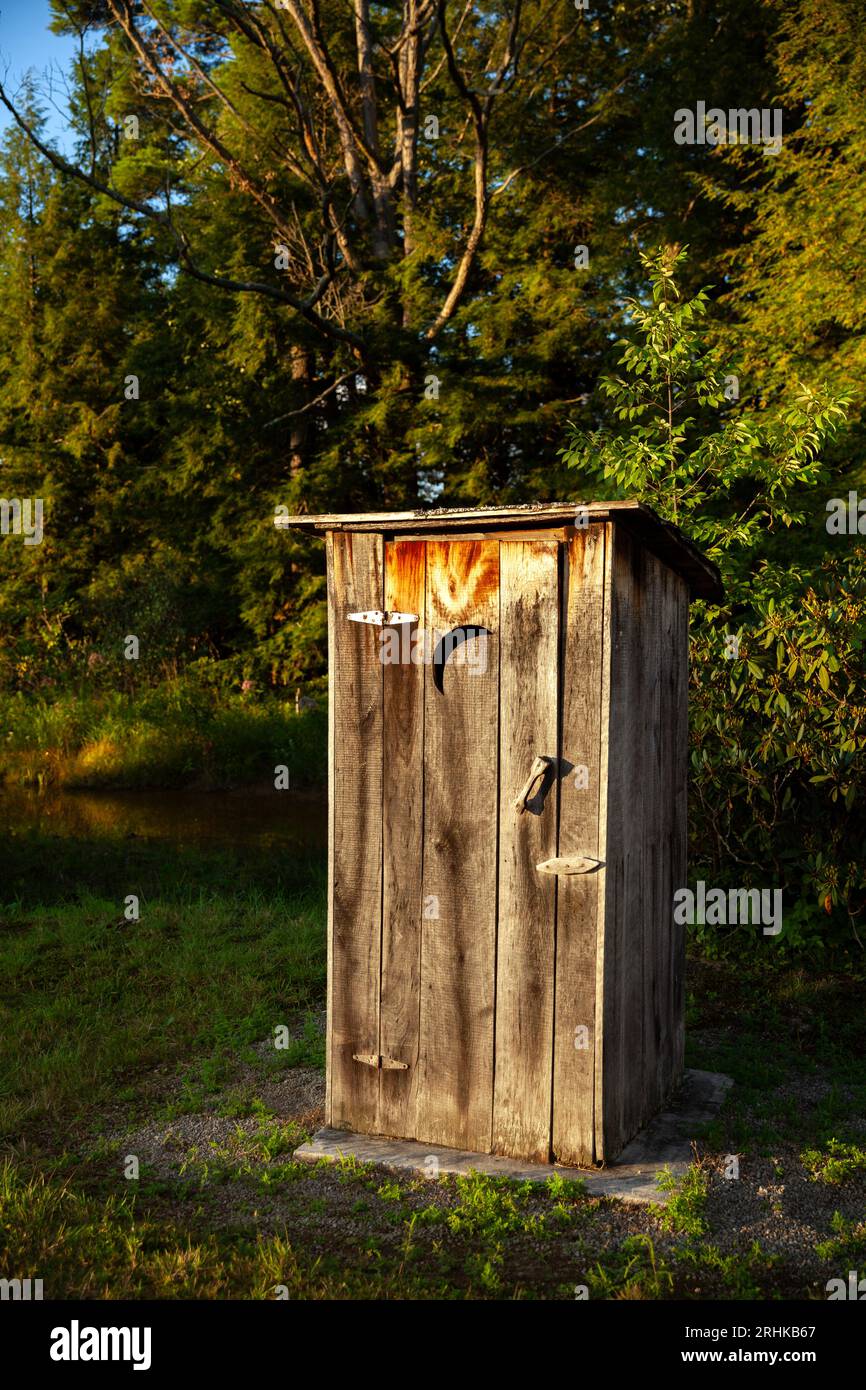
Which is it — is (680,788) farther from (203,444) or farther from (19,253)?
(19,253)

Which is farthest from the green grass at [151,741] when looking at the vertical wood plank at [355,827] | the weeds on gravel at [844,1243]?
the weeds on gravel at [844,1243]

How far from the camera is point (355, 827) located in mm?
4789

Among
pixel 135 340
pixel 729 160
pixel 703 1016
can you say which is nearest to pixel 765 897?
pixel 703 1016

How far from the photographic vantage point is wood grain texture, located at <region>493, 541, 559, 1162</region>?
443 centimetres

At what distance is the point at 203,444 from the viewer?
1870 cm

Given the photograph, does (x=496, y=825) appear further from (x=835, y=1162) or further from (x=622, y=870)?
(x=835, y=1162)

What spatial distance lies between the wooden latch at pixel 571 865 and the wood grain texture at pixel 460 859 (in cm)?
23

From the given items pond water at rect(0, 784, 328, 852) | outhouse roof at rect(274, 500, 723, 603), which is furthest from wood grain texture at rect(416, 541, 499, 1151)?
pond water at rect(0, 784, 328, 852)

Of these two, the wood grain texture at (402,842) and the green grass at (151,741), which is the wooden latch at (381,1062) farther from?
the green grass at (151,741)

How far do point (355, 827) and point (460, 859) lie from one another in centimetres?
47

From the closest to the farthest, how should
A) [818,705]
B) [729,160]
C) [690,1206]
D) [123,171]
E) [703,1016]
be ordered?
[690,1206] < [703,1016] < [818,705] < [729,160] < [123,171]

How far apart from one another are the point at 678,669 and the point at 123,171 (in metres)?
19.7

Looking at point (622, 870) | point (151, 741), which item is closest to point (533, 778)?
point (622, 870)
